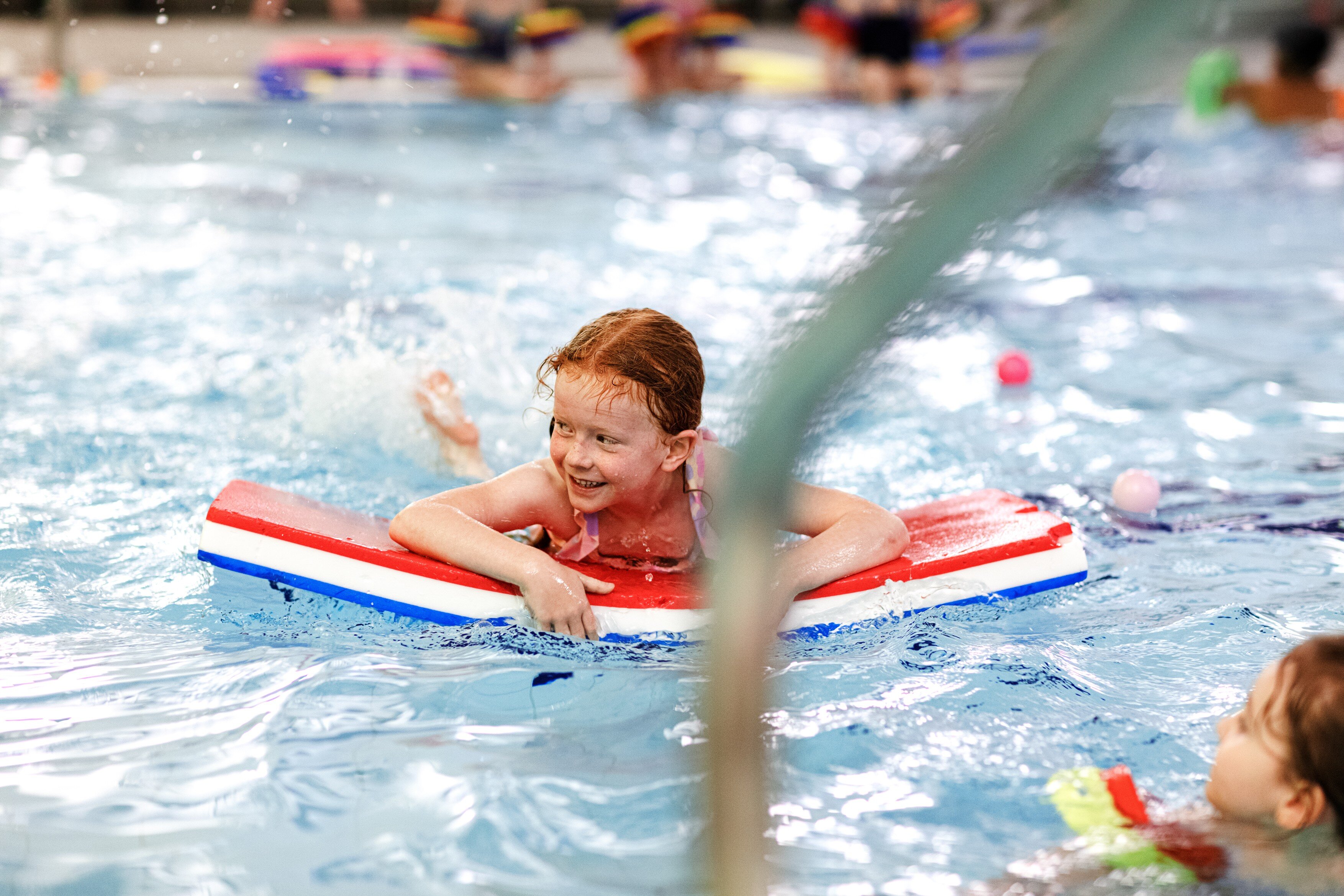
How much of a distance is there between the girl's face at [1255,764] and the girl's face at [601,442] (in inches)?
43.1

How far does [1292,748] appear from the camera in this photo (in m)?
1.69

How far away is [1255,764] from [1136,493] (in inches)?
67.7

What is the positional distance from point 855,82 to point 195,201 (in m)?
6.71

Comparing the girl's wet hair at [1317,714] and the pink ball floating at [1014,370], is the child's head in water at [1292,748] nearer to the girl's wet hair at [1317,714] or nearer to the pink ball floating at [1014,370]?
the girl's wet hair at [1317,714]

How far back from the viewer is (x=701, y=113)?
1135 cm

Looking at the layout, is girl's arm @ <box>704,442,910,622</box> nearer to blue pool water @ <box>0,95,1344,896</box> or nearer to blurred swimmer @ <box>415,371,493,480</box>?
blue pool water @ <box>0,95,1344,896</box>

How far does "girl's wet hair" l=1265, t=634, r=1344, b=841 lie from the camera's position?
63.9 inches

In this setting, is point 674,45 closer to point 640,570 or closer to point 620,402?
point 640,570

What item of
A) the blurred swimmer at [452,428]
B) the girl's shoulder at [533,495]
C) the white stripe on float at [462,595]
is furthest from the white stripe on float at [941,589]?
the blurred swimmer at [452,428]

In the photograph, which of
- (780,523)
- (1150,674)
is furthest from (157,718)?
(1150,674)

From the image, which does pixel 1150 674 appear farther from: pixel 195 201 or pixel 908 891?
pixel 195 201

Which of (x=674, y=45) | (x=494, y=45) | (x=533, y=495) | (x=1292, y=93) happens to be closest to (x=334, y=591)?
(x=533, y=495)

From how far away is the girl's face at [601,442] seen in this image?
236 centimetres

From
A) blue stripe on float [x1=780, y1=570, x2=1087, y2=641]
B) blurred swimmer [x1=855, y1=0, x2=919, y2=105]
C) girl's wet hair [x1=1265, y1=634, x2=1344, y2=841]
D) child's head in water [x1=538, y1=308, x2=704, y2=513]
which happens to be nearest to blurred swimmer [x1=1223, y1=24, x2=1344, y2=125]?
blurred swimmer [x1=855, y1=0, x2=919, y2=105]
